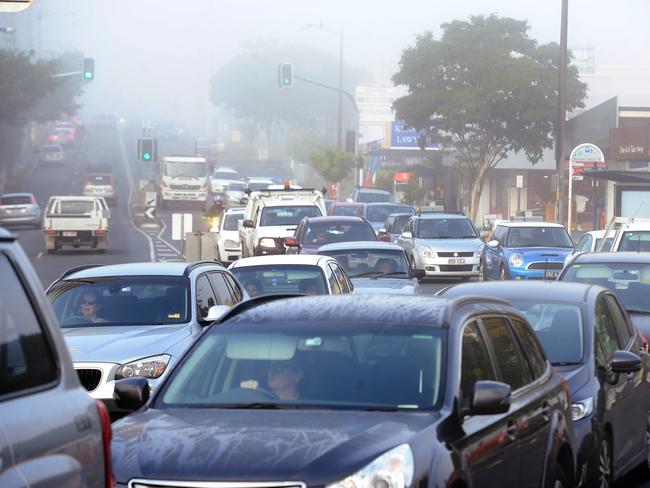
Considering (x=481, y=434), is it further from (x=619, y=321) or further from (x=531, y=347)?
(x=619, y=321)

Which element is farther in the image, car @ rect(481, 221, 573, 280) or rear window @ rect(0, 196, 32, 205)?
rear window @ rect(0, 196, 32, 205)

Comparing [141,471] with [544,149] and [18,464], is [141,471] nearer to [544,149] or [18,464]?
[18,464]

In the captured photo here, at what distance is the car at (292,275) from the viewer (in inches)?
676

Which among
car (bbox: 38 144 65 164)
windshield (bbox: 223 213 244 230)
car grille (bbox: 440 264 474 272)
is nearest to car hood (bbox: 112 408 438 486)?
car grille (bbox: 440 264 474 272)

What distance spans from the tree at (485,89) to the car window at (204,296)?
4571cm

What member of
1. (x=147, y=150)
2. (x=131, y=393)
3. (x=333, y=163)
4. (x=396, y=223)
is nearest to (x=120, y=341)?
(x=131, y=393)

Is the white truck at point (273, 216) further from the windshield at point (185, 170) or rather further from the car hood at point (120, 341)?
the windshield at point (185, 170)

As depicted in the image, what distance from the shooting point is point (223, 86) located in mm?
194375

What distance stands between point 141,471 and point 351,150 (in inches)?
2925

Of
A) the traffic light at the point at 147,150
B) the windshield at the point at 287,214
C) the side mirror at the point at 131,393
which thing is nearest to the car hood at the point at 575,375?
the side mirror at the point at 131,393

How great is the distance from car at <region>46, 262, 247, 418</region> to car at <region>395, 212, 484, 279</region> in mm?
18620

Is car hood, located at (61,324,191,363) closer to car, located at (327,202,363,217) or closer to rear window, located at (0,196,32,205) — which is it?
car, located at (327,202,363,217)

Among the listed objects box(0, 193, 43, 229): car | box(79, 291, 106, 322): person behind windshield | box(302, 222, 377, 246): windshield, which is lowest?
box(0, 193, 43, 229): car

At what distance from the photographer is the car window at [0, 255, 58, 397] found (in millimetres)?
4258
